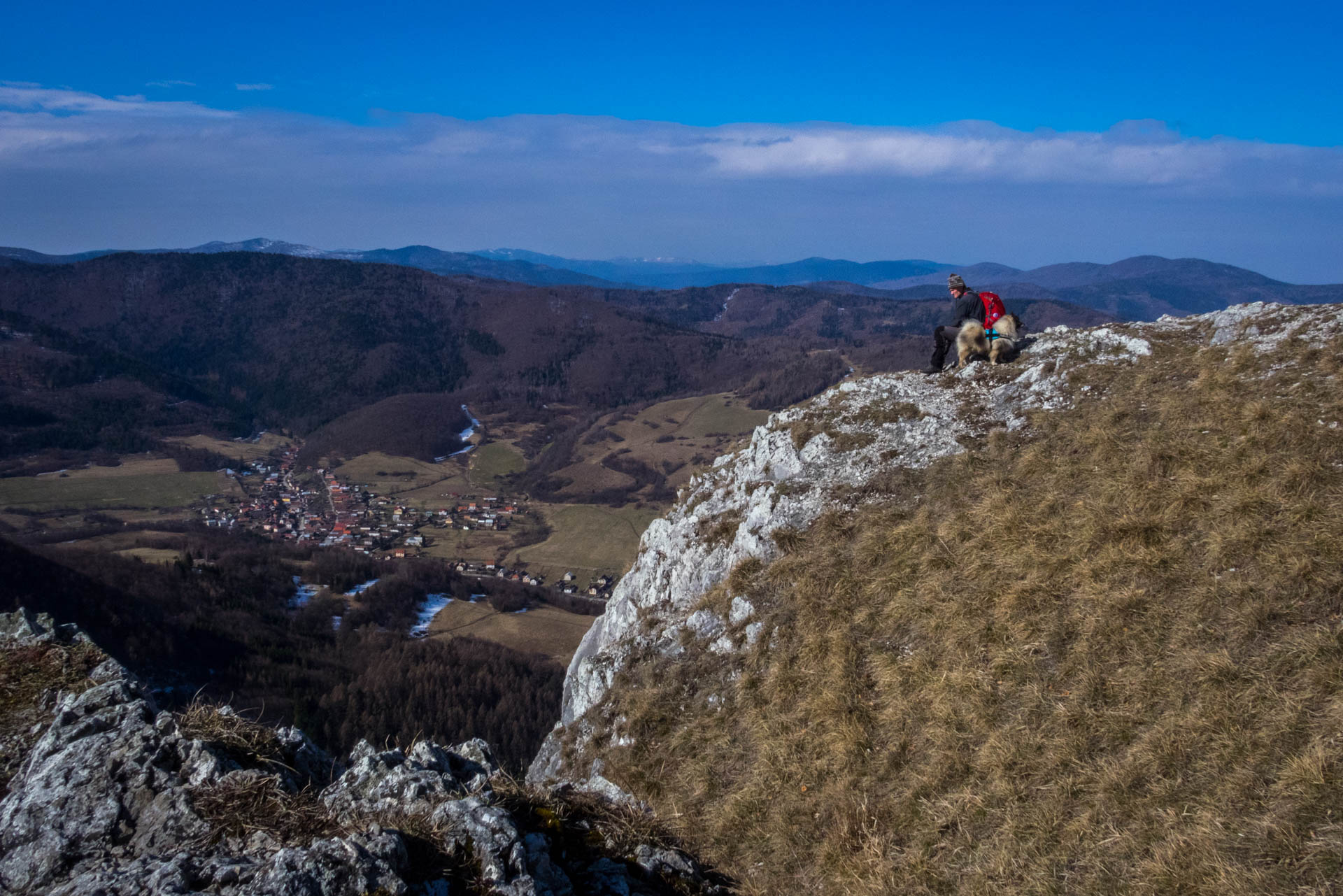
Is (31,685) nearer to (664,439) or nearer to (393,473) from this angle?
(664,439)

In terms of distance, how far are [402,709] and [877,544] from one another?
5389 centimetres

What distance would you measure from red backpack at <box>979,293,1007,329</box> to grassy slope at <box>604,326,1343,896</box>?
5171mm

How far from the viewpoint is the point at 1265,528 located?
944cm

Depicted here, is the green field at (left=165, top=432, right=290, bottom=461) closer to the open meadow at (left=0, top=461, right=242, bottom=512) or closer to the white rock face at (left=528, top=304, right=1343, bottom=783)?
the open meadow at (left=0, top=461, right=242, bottom=512)

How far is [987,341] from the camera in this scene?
18250mm

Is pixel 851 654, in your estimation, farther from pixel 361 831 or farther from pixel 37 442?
pixel 37 442

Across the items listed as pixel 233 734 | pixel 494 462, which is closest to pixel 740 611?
pixel 233 734

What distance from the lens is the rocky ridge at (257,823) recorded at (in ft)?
16.6

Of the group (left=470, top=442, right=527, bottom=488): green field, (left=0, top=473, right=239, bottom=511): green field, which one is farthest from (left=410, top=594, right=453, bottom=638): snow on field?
(left=0, top=473, right=239, bottom=511): green field

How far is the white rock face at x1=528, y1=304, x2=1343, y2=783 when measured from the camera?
1426 centimetres

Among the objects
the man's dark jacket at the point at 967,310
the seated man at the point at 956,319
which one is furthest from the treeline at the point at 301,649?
the man's dark jacket at the point at 967,310

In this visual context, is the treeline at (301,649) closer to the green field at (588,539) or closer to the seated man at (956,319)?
the green field at (588,539)

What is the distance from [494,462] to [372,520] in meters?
47.6

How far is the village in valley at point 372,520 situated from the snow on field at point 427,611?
23.5 feet
